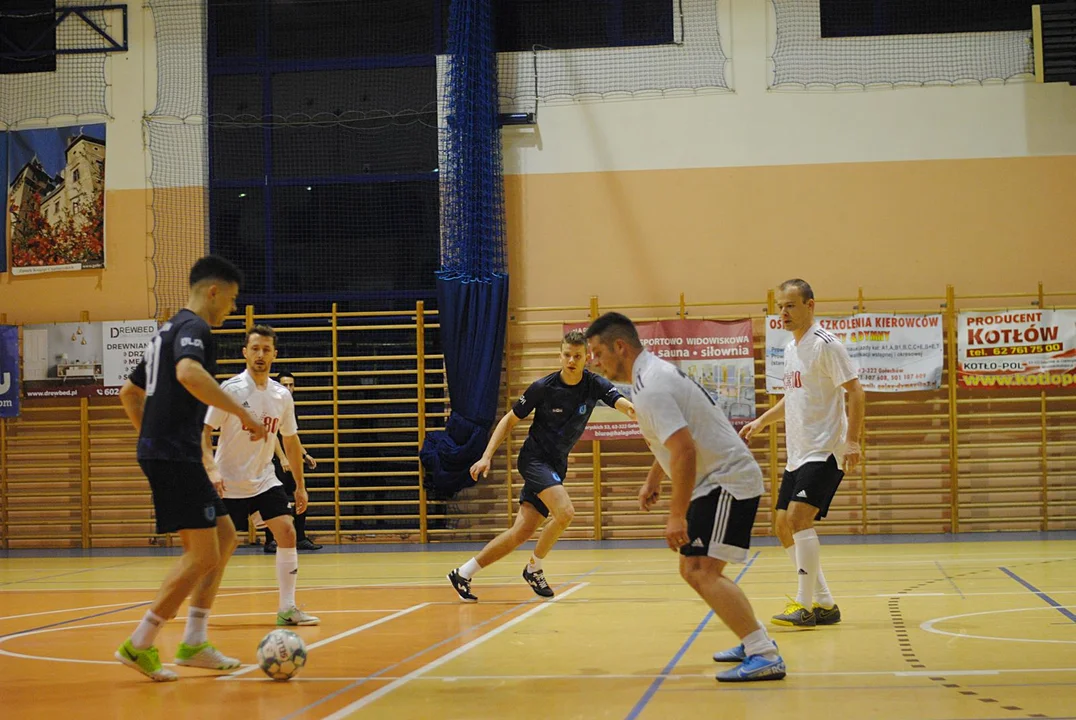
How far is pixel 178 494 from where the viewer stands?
5215 mm

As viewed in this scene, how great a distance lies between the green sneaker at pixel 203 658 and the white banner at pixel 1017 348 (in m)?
10.4

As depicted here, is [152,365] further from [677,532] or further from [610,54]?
[610,54]

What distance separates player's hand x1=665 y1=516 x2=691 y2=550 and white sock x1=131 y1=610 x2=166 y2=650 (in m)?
2.39

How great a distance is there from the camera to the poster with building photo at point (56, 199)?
15.0 meters

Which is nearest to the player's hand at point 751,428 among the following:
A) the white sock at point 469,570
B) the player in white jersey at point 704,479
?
the player in white jersey at point 704,479

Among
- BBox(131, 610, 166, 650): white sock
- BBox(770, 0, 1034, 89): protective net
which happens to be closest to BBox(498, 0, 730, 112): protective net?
BBox(770, 0, 1034, 89): protective net

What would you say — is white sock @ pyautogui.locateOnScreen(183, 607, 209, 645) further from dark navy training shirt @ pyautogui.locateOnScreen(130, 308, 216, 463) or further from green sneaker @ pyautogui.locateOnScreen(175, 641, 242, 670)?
dark navy training shirt @ pyautogui.locateOnScreen(130, 308, 216, 463)

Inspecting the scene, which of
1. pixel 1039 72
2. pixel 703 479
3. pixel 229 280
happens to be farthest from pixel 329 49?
pixel 703 479

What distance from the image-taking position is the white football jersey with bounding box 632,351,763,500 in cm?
481

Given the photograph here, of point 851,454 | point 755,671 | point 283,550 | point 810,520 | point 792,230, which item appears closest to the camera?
point 755,671

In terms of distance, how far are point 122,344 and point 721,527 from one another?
37.2 feet

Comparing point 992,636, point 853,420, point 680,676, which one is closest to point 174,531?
point 680,676

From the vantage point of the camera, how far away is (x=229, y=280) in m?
5.42

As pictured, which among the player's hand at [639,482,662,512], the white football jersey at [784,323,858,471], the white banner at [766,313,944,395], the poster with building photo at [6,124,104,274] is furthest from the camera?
the poster with building photo at [6,124,104,274]
